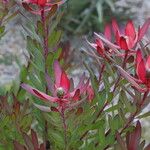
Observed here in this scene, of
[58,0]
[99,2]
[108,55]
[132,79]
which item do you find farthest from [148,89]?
[99,2]

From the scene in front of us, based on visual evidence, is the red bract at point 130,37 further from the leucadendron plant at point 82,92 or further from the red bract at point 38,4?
the red bract at point 38,4

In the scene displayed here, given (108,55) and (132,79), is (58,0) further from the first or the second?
(132,79)

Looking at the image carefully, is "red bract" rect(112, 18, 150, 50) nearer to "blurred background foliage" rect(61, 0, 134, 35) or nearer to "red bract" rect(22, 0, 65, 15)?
"red bract" rect(22, 0, 65, 15)

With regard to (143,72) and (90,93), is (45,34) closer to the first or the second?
(90,93)

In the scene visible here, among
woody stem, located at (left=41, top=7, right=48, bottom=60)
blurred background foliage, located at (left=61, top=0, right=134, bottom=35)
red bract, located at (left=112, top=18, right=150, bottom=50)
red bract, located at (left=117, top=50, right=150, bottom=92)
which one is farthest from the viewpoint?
blurred background foliage, located at (left=61, top=0, right=134, bottom=35)

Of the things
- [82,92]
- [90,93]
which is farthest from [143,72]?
[90,93]

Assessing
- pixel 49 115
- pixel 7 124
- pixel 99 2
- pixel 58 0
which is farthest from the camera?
pixel 99 2

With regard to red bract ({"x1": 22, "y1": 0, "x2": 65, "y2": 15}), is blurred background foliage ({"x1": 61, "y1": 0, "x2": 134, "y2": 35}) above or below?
below

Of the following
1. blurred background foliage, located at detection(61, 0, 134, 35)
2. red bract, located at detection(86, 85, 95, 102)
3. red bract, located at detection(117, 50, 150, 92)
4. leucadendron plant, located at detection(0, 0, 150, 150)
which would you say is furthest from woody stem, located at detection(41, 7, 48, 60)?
blurred background foliage, located at detection(61, 0, 134, 35)
